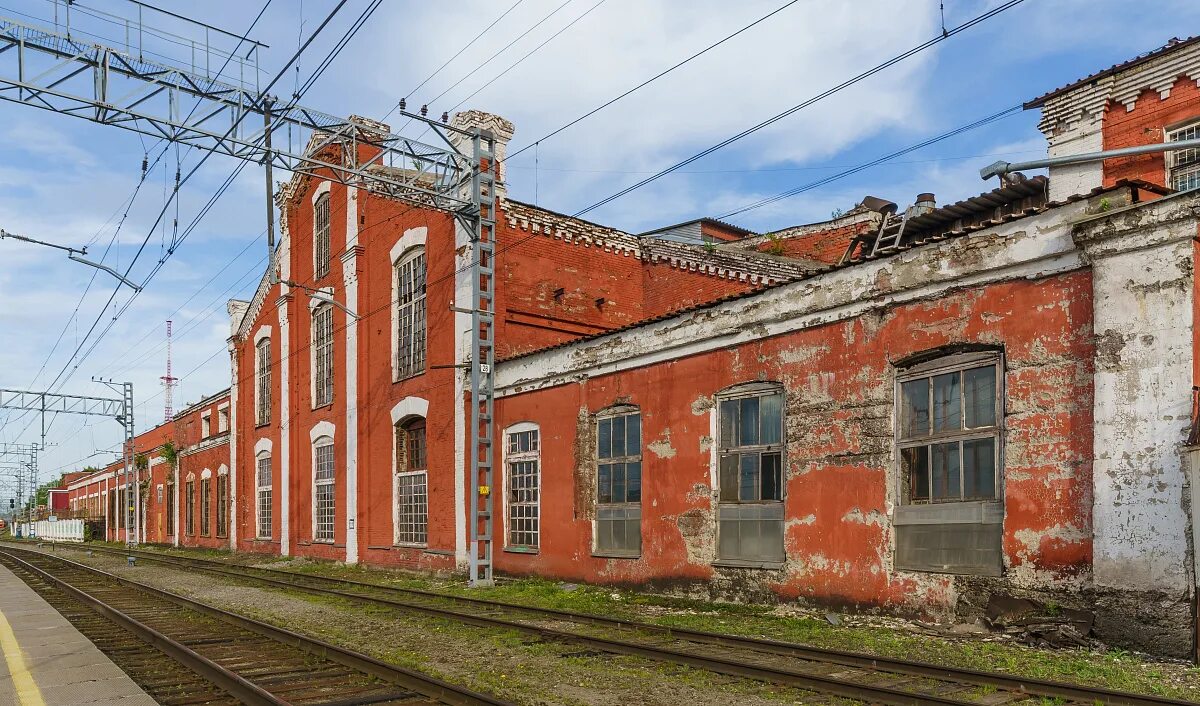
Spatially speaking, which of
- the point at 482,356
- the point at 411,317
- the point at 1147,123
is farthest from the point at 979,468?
the point at 411,317

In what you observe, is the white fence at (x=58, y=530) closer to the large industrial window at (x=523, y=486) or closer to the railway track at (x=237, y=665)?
the large industrial window at (x=523, y=486)

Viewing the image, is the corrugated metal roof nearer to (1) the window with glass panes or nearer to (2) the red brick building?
(2) the red brick building

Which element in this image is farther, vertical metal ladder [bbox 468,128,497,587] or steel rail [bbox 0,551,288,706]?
vertical metal ladder [bbox 468,128,497,587]

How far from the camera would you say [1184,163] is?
1678 centimetres

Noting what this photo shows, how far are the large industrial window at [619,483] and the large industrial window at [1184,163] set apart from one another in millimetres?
10656

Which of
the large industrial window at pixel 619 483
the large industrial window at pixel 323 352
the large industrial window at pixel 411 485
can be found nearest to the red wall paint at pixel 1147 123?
the large industrial window at pixel 619 483

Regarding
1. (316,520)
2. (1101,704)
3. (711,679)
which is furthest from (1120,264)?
(316,520)

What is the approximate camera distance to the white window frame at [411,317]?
2195 centimetres

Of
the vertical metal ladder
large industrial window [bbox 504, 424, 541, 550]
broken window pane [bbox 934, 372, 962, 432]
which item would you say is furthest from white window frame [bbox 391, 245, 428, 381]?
broken window pane [bbox 934, 372, 962, 432]

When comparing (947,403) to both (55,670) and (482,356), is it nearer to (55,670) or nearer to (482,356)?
(55,670)

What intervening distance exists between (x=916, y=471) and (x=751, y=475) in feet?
9.00

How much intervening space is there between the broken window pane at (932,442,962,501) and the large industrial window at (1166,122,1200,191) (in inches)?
372

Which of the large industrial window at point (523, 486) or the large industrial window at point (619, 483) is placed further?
the large industrial window at point (523, 486)

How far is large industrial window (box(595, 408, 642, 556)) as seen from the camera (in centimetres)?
1537
